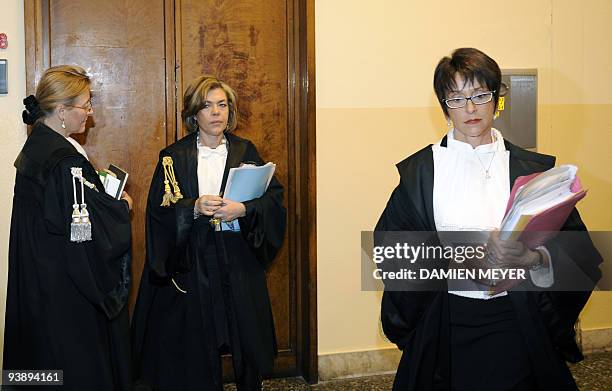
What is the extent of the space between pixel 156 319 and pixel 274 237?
67 cm

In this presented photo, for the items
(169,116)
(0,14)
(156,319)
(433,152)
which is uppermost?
(0,14)

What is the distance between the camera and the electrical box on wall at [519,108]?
3918 mm

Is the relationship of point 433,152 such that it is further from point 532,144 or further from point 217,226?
point 532,144

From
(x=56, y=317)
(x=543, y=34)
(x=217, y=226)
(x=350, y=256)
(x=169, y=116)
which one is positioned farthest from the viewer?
(x=543, y=34)

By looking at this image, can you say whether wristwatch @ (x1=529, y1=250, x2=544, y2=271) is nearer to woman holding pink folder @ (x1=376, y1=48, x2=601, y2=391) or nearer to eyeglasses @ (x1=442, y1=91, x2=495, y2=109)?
woman holding pink folder @ (x1=376, y1=48, x2=601, y2=391)

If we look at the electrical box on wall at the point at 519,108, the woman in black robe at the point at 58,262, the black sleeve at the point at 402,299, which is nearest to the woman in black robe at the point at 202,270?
the woman in black robe at the point at 58,262

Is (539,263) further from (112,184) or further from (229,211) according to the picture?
(112,184)

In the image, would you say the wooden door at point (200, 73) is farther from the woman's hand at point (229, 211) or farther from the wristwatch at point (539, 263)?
the wristwatch at point (539, 263)

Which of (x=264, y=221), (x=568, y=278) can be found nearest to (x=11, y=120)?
(x=264, y=221)

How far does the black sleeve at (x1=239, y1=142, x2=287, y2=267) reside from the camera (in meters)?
2.86

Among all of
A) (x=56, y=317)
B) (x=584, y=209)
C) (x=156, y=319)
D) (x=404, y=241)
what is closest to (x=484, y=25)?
(x=584, y=209)

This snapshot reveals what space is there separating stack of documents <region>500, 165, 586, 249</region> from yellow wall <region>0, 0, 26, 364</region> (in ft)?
8.37

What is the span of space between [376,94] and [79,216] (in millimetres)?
1952

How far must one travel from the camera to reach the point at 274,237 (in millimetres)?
2984
